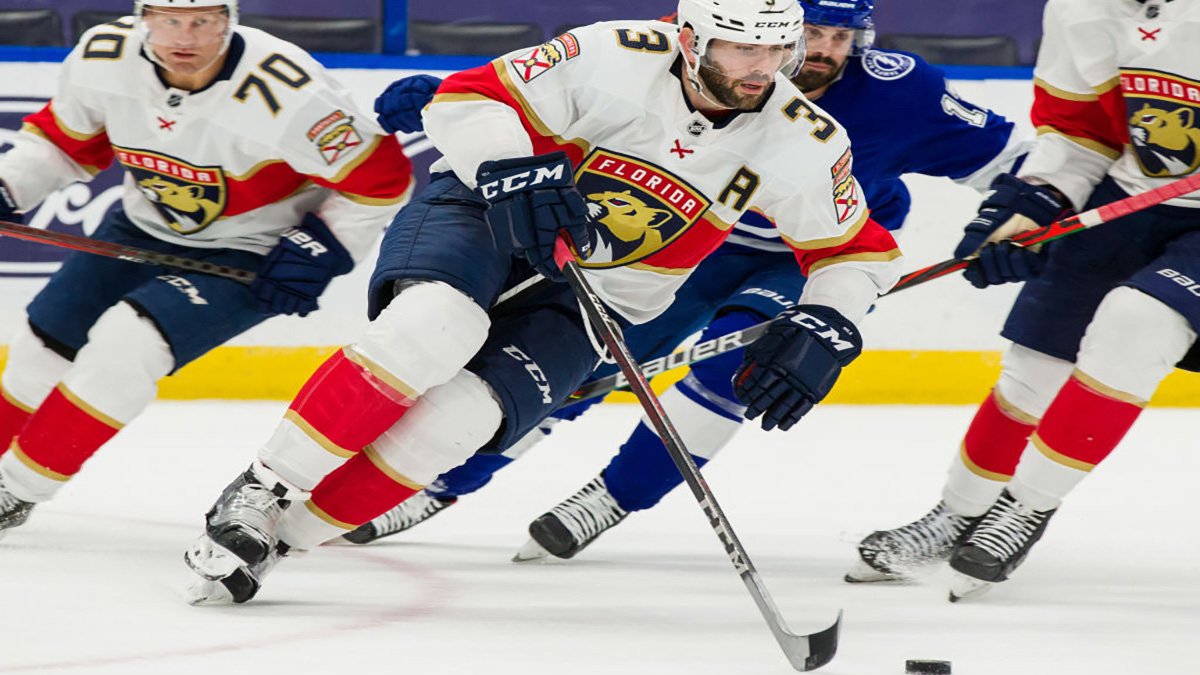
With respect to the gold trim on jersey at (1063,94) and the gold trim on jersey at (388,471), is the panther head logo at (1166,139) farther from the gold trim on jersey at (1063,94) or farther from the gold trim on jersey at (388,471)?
the gold trim on jersey at (388,471)

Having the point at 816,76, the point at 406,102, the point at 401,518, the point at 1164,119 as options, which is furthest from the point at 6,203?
the point at 1164,119

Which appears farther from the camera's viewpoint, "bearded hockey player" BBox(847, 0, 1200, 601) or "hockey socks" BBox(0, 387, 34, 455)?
"hockey socks" BBox(0, 387, 34, 455)

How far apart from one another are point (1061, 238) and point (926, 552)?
580 millimetres

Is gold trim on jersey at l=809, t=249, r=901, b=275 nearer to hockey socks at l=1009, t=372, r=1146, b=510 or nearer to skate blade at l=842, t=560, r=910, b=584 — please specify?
hockey socks at l=1009, t=372, r=1146, b=510

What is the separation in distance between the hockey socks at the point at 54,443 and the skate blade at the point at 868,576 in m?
1.26

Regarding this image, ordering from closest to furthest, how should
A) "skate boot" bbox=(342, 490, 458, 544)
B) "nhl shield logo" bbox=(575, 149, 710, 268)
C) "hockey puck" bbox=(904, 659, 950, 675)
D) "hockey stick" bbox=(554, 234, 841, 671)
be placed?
"hockey puck" bbox=(904, 659, 950, 675) → "hockey stick" bbox=(554, 234, 841, 671) → "nhl shield logo" bbox=(575, 149, 710, 268) → "skate boot" bbox=(342, 490, 458, 544)

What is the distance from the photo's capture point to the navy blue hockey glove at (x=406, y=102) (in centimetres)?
302

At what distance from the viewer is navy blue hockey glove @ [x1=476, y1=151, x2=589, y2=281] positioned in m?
2.30

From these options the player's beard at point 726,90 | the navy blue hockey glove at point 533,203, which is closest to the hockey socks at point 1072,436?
the player's beard at point 726,90

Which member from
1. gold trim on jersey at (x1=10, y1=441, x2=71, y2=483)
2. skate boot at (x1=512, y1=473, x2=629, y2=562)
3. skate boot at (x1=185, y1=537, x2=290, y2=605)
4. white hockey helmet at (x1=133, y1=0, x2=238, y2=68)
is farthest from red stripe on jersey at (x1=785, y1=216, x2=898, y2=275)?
gold trim on jersey at (x1=10, y1=441, x2=71, y2=483)

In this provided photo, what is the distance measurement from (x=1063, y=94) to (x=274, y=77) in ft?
4.43

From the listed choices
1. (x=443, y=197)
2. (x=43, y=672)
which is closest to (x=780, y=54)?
(x=443, y=197)

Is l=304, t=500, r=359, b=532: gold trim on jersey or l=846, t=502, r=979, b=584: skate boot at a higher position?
l=304, t=500, r=359, b=532: gold trim on jersey

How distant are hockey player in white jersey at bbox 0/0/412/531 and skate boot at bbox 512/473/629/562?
57 centimetres
